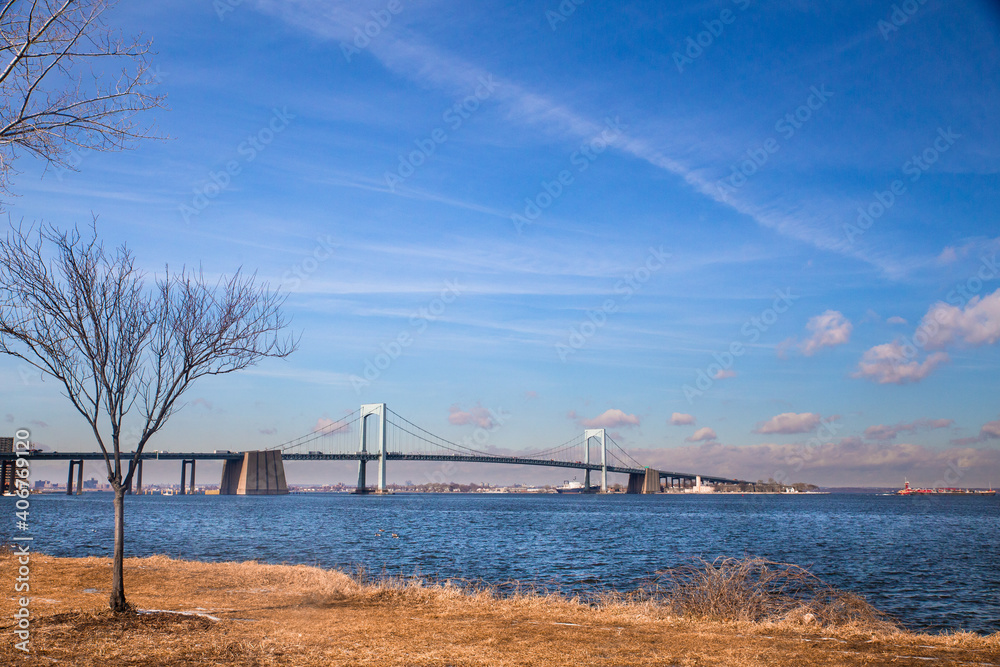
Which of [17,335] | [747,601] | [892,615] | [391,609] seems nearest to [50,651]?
[17,335]

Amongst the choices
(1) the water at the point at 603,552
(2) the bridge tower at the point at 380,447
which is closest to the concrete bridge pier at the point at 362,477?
(2) the bridge tower at the point at 380,447

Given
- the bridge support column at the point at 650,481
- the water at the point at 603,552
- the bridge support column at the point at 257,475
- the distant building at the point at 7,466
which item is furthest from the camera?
the bridge support column at the point at 650,481

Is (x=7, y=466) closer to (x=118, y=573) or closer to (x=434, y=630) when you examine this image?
(x=118, y=573)

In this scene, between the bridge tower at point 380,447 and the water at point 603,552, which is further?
the bridge tower at point 380,447

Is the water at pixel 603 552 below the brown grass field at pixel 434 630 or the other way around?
below

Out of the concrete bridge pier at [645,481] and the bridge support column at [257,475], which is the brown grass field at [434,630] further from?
the concrete bridge pier at [645,481]

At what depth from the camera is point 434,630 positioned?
9688mm

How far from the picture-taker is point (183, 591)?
13062 millimetres

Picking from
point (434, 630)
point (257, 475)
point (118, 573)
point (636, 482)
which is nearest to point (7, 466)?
point (257, 475)

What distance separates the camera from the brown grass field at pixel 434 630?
7922 millimetres

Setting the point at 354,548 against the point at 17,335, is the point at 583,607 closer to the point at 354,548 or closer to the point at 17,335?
the point at 17,335

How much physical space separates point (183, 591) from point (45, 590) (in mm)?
2367

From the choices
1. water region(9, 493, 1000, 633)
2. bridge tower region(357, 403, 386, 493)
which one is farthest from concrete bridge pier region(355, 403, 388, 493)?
water region(9, 493, 1000, 633)

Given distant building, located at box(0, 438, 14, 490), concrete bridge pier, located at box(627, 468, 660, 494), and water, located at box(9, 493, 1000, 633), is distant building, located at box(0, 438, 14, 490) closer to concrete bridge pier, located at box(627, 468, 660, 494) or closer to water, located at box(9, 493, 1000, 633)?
water, located at box(9, 493, 1000, 633)
